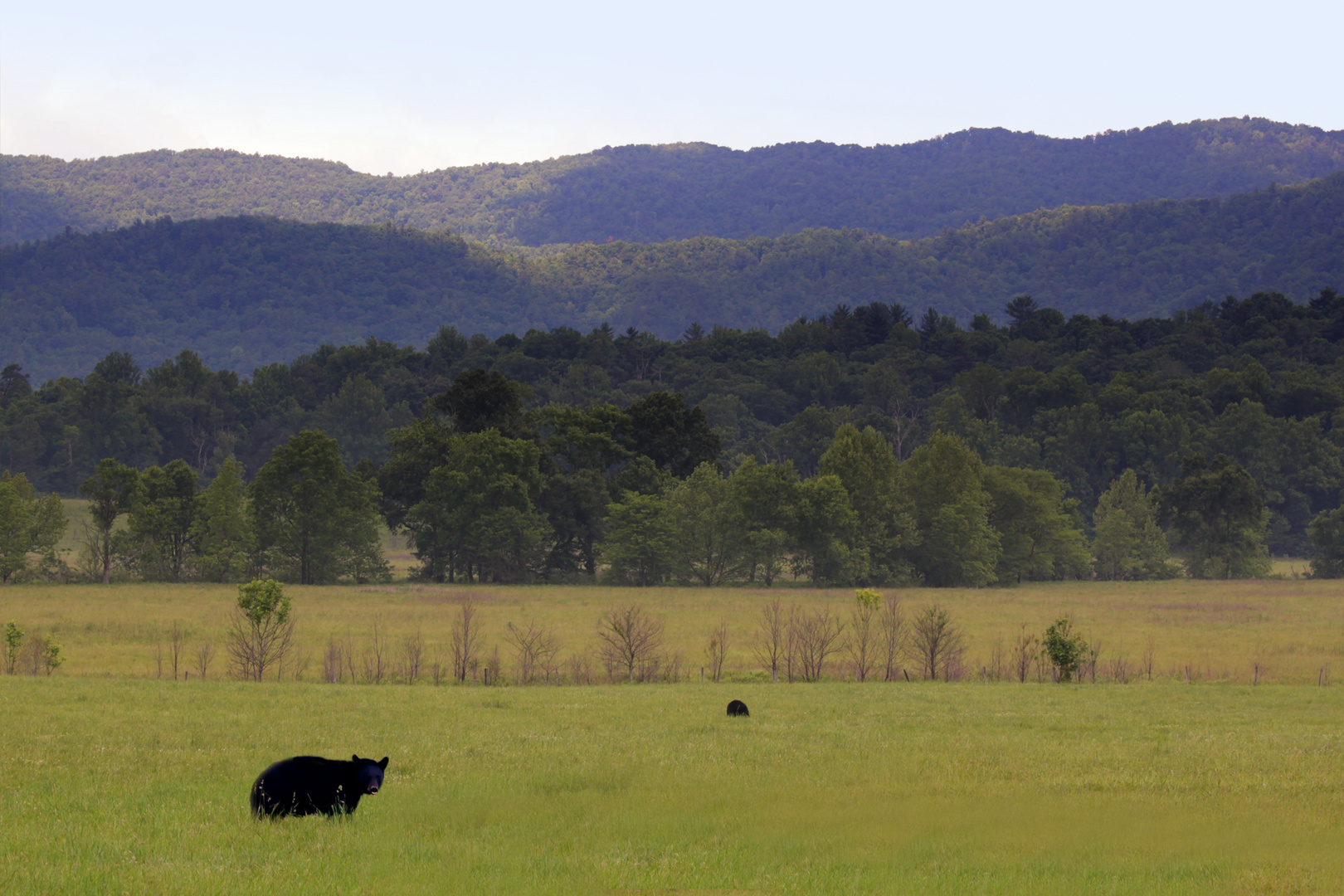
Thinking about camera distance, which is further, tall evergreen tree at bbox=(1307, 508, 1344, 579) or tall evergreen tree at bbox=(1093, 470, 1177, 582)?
tall evergreen tree at bbox=(1093, 470, 1177, 582)

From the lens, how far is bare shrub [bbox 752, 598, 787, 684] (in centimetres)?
4219

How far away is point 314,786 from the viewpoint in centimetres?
1305

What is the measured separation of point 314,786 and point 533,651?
33353 millimetres

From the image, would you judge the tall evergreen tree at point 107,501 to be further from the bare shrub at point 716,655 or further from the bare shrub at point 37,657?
the bare shrub at point 716,655

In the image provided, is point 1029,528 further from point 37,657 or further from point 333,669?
point 37,657

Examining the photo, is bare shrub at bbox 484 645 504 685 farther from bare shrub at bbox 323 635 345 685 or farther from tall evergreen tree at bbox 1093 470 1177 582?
tall evergreen tree at bbox 1093 470 1177 582

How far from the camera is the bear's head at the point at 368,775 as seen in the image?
12.8 meters

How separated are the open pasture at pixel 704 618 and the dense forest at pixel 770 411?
13.7m

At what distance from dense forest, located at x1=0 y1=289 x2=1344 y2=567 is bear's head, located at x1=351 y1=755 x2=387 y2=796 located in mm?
78421

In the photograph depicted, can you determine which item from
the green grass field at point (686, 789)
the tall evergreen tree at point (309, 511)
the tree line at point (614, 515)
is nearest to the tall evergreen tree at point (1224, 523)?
the tree line at point (614, 515)

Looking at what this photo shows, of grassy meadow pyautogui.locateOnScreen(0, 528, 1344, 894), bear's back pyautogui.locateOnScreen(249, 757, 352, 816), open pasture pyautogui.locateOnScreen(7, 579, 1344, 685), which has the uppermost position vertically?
bear's back pyautogui.locateOnScreen(249, 757, 352, 816)

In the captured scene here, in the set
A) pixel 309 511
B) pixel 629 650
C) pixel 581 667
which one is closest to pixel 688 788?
pixel 629 650

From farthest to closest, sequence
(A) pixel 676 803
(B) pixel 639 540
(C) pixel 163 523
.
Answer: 1. (B) pixel 639 540
2. (C) pixel 163 523
3. (A) pixel 676 803

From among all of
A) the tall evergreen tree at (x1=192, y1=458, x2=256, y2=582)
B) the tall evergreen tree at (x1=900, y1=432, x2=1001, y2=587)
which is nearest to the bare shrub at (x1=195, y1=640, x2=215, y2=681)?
the tall evergreen tree at (x1=192, y1=458, x2=256, y2=582)
